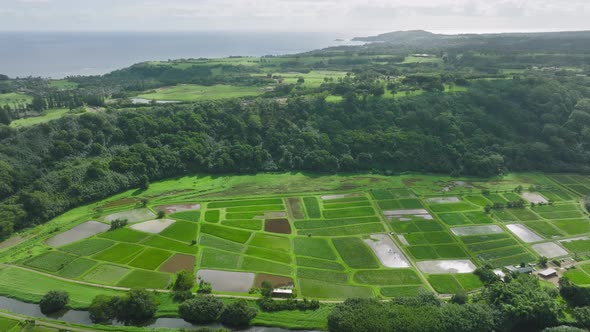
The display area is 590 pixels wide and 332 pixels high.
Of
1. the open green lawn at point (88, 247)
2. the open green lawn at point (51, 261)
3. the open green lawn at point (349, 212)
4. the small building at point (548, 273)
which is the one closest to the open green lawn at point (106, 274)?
the open green lawn at point (88, 247)

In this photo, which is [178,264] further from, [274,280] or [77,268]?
[274,280]

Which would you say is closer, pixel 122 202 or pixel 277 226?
pixel 277 226

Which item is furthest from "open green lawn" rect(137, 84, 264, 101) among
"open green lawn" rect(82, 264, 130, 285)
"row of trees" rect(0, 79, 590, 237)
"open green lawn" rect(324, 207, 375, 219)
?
"open green lawn" rect(82, 264, 130, 285)

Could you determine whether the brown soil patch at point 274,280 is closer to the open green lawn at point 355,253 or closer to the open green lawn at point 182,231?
the open green lawn at point 355,253

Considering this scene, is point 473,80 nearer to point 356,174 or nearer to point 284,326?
point 356,174

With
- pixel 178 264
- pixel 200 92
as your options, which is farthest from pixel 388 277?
pixel 200 92

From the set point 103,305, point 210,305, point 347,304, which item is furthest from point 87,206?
point 347,304
